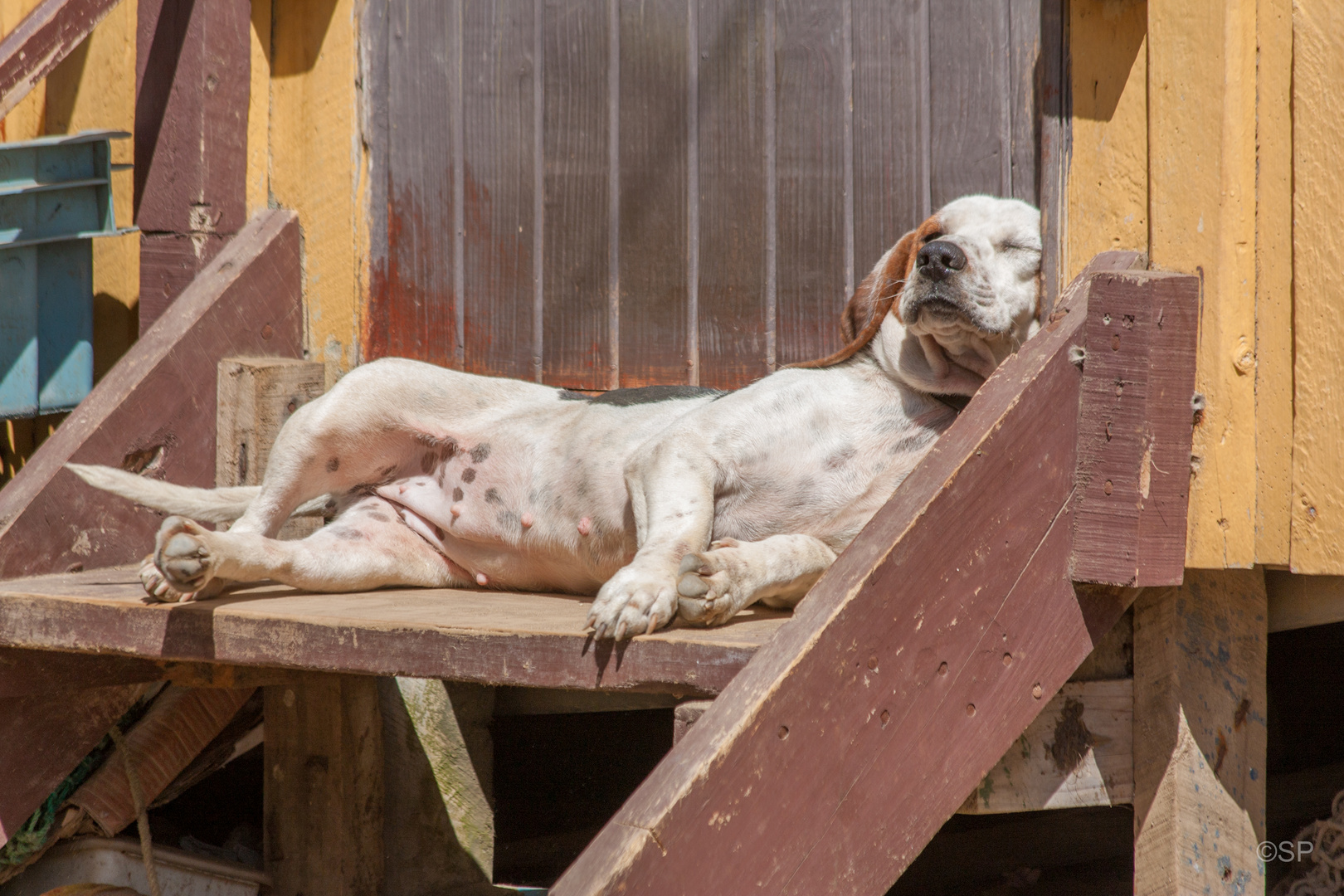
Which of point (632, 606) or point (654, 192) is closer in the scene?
point (632, 606)

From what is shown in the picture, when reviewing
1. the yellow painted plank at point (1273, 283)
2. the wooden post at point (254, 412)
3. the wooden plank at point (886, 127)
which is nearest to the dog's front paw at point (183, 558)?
the wooden post at point (254, 412)

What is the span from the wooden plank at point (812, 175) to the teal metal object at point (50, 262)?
6.64ft

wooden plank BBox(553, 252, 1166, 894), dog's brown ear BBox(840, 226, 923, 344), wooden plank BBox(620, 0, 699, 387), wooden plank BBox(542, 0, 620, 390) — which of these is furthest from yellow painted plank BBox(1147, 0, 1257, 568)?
wooden plank BBox(542, 0, 620, 390)

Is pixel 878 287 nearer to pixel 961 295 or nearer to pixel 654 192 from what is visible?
pixel 961 295

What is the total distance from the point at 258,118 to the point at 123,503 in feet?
3.82

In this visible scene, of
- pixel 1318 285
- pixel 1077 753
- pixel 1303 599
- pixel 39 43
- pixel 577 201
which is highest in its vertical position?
pixel 39 43

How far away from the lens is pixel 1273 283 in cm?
206

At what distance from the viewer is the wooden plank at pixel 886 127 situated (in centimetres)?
308

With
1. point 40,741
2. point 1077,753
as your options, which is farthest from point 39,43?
point 1077,753

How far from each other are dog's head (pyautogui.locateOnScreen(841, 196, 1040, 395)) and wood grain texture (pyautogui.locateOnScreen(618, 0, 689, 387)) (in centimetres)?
69

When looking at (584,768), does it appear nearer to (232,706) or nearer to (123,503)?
(232,706)

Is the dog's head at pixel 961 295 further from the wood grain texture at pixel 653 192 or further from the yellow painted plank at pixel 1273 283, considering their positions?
the wood grain texture at pixel 653 192

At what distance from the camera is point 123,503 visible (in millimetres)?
3006

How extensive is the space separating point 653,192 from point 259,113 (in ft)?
3.84
